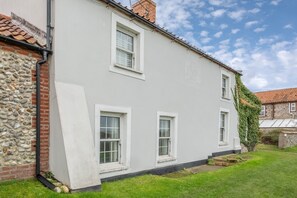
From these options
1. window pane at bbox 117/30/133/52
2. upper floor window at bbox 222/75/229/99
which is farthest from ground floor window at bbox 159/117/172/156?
upper floor window at bbox 222/75/229/99

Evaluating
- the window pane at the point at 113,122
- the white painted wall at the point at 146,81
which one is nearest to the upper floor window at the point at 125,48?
the white painted wall at the point at 146,81

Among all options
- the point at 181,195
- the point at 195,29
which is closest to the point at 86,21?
the point at 181,195

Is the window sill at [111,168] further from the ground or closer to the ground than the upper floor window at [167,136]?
closer to the ground

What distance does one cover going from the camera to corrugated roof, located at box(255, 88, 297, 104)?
128 ft

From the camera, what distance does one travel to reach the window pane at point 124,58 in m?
8.86

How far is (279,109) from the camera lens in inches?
1572

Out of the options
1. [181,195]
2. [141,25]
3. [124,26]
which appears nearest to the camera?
[181,195]

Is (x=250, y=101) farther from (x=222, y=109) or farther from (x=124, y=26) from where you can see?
(x=124, y=26)

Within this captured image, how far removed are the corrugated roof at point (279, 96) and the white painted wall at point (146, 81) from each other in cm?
2948

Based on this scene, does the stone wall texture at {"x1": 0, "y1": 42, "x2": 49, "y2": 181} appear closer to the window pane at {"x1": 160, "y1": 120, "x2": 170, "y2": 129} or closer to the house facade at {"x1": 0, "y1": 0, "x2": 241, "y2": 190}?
the house facade at {"x1": 0, "y1": 0, "x2": 241, "y2": 190}

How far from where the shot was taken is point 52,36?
265 inches

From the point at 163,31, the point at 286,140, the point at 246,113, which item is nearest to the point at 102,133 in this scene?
the point at 163,31

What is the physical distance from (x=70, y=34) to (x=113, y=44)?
167cm

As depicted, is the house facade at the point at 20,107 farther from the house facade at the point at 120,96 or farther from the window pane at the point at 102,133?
A: the window pane at the point at 102,133
